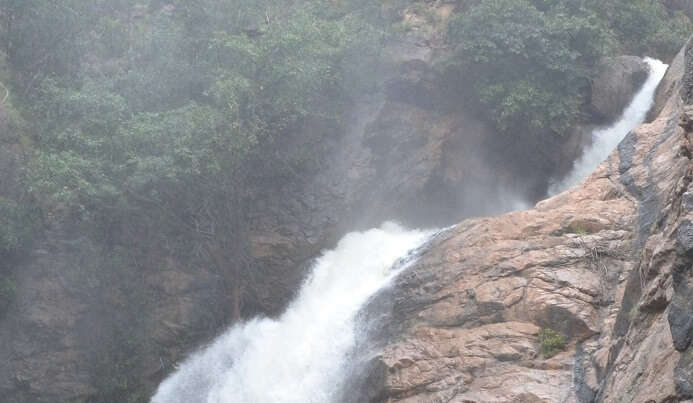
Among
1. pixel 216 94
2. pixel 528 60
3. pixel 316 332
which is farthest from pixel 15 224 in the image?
pixel 528 60

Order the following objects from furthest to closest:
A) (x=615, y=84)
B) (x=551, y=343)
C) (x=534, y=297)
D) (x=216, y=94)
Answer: (x=615, y=84), (x=216, y=94), (x=534, y=297), (x=551, y=343)

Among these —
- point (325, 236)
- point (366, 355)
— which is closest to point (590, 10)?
point (325, 236)

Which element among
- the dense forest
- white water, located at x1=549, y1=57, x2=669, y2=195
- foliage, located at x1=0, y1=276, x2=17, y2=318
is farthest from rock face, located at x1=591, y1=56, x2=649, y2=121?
foliage, located at x1=0, y1=276, x2=17, y2=318

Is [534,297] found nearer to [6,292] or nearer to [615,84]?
[615,84]

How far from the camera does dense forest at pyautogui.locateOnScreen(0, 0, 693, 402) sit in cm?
2225

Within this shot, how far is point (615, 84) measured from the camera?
25094 mm

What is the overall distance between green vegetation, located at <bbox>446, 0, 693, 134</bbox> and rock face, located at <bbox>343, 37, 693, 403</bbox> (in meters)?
8.15

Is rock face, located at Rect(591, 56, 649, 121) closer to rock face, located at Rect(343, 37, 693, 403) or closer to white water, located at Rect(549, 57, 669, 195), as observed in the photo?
white water, located at Rect(549, 57, 669, 195)

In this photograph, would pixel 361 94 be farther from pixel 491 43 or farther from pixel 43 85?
pixel 43 85

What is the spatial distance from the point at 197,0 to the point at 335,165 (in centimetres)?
884

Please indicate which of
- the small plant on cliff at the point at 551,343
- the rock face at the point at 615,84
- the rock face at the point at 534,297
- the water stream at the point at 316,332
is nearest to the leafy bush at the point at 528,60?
the rock face at the point at 615,84

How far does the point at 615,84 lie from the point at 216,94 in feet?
46.8

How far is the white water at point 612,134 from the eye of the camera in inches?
942

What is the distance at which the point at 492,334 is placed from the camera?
14156mm
